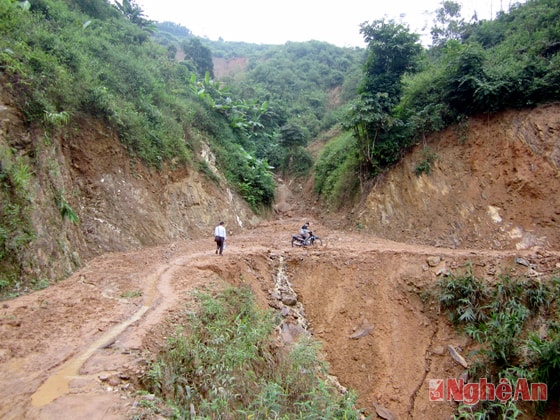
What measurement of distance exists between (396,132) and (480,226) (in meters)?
5.80

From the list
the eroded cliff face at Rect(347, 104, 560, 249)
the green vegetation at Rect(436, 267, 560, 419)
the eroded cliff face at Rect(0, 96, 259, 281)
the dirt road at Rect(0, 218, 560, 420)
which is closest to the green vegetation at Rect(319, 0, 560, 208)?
the eroded cliff face at Rect(347, 104, 560, 249)

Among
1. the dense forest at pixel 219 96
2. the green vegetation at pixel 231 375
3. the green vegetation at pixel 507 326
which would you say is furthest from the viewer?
the dense forest at pixel 219 96

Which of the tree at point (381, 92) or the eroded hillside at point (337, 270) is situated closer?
the eroded hillside at point (337, 270)

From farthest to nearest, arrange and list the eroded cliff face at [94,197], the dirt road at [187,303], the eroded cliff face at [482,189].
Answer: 1. the eroded cliff face at [482,189]
2. the eroded cliff face at [94,197]
3. the dirt road at [187,303]

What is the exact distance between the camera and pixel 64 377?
4.17 m

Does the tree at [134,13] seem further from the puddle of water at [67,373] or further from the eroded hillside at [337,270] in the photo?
the puddle of water at [67,373]

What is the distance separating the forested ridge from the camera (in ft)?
31.4

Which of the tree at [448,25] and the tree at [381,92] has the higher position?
the tree at [448,25]

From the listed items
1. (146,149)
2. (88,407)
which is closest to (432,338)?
(88,407)

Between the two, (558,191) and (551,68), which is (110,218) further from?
(551,68)

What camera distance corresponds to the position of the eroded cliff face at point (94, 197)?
8.48 m

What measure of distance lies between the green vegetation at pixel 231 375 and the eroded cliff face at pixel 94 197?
4377 millimetres
